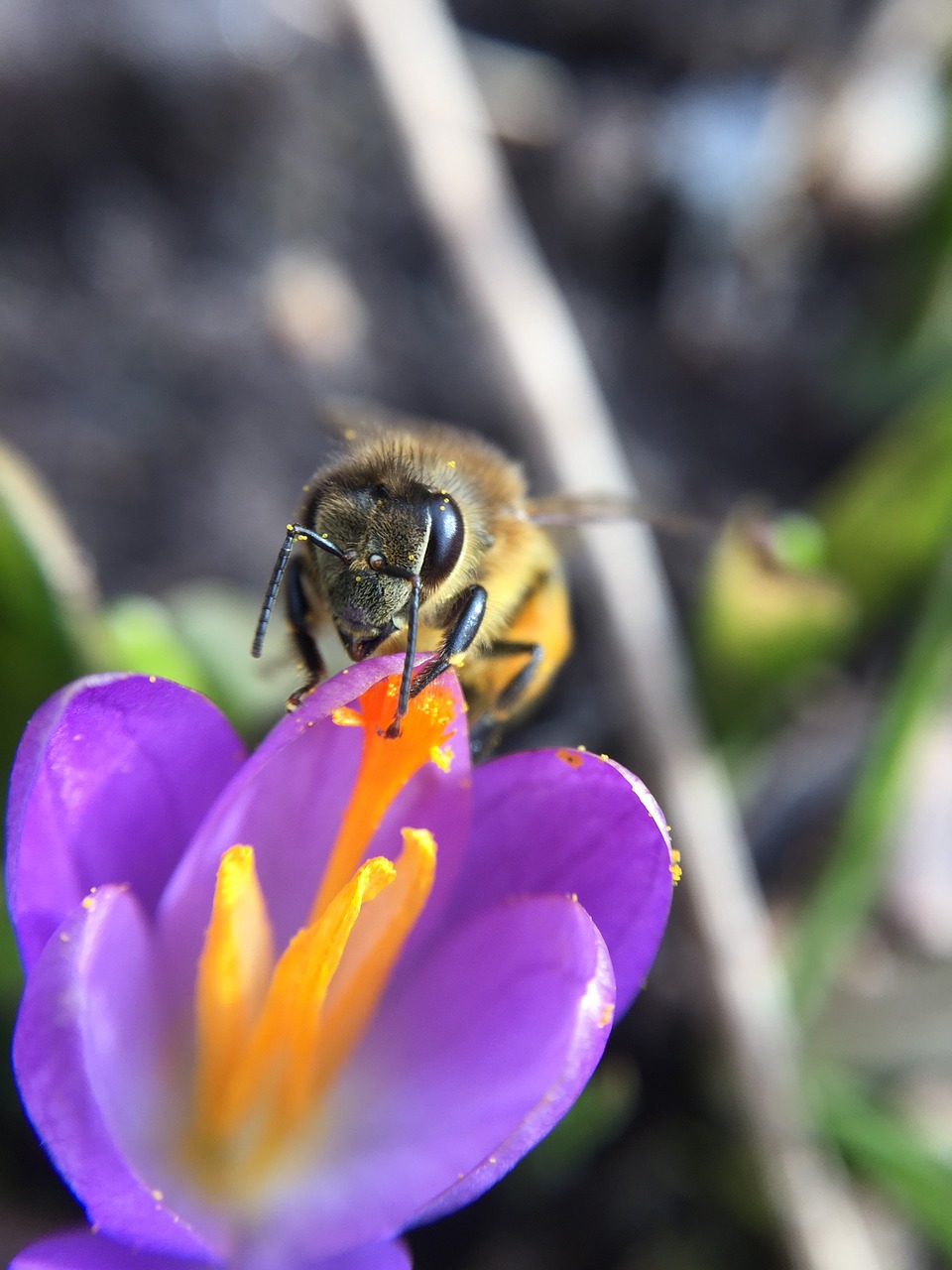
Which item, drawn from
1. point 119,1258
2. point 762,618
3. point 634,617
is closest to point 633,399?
point 634,617

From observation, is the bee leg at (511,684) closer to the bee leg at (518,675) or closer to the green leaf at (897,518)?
the bee leg at (518,675)

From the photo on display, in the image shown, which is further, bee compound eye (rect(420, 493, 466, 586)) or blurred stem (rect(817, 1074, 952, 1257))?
blurred stem (rect(817, 1074, 952, 1257))

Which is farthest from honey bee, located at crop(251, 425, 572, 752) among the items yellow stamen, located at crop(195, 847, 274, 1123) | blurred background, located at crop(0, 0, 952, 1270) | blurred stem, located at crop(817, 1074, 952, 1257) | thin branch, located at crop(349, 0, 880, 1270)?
blurred stem, located at crop(817, 1074, 952, 1257)

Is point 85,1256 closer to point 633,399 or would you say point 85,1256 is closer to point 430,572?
point 430,572

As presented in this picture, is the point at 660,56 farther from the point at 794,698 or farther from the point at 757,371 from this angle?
the point at 794,698

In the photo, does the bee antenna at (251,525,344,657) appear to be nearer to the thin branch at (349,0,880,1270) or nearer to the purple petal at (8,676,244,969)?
the purple petal at (8,676,244,969)

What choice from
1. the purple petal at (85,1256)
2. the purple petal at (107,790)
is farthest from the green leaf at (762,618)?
the purple petal at (85,1256)

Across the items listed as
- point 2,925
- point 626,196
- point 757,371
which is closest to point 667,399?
point 757,371
